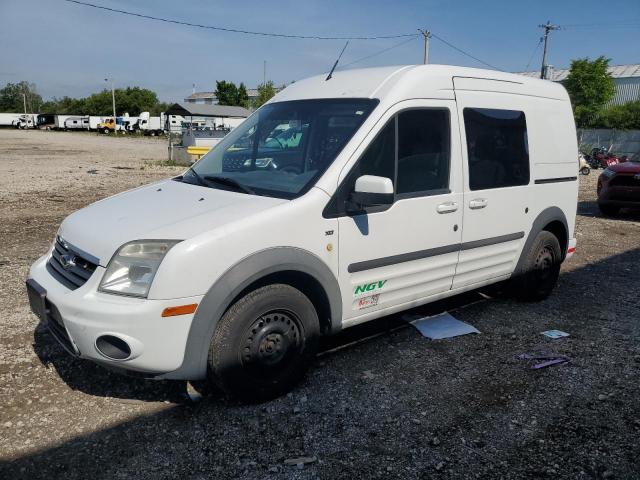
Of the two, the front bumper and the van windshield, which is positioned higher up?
the van windshield

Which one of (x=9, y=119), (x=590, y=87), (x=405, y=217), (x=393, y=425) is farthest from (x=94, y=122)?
(x=393, y=425)

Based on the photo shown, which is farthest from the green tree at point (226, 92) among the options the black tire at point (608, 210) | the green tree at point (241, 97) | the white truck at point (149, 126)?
the black tire at point (608, 210)

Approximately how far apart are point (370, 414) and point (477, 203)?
6.39 feet

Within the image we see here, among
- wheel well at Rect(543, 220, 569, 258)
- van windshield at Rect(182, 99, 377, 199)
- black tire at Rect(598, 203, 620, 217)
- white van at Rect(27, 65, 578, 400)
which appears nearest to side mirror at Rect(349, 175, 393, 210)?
white van at Rect(27, 65, 578, 400)

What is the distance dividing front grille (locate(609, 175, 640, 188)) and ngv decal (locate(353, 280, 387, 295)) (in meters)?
9.05

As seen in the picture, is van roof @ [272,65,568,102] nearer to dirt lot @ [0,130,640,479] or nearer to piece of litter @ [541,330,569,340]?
dirt lot @ [0,130,640,479]

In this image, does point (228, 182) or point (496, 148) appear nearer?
point (228, 182)

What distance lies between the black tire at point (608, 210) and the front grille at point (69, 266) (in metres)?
11.0

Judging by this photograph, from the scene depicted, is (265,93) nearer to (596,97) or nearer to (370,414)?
(596,97)

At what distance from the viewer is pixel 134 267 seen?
281 centimetres

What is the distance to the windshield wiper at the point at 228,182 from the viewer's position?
3432 mm

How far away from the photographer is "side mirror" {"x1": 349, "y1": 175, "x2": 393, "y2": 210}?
319 cm

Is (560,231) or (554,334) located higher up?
(560,231)

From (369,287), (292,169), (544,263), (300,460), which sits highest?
(292,169)
